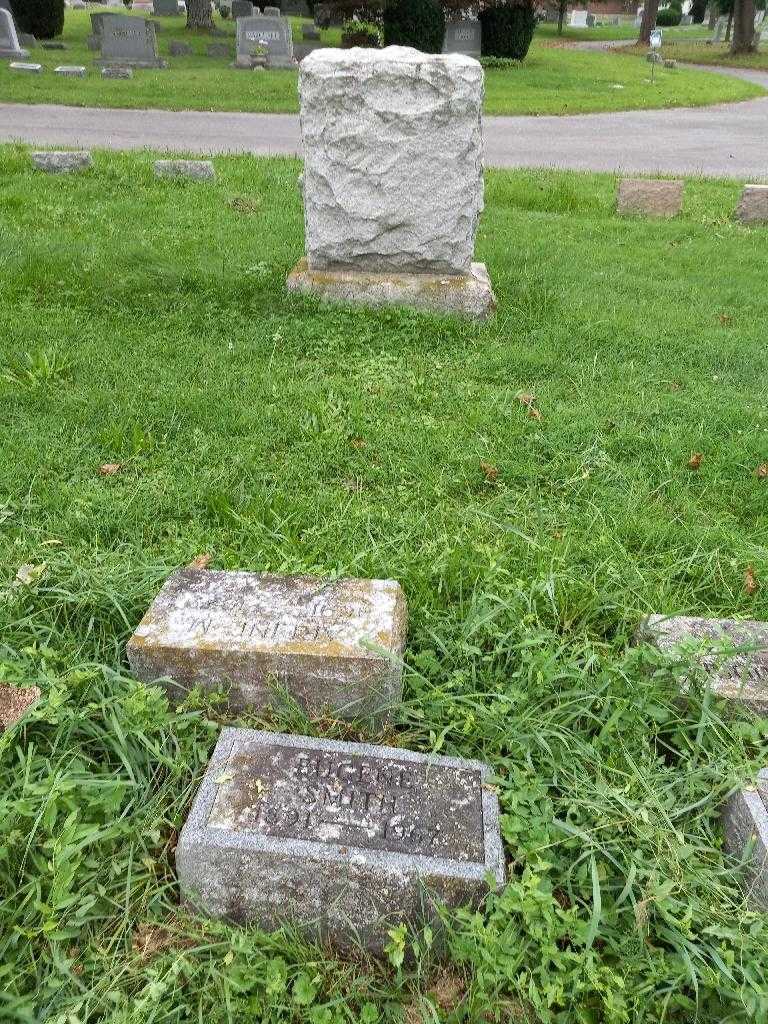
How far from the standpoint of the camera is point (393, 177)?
5.29m

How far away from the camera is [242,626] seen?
2.37 meters

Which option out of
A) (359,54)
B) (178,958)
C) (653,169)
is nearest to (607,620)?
(178,958)

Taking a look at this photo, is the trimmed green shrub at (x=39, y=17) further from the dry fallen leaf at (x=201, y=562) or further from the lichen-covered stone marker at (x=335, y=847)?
the lichen-covered stone marker at (x=335, y=847)

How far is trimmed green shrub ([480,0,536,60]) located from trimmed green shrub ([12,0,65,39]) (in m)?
12.6

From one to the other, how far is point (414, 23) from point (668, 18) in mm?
36563

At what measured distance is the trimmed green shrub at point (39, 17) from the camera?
2219 centimetres

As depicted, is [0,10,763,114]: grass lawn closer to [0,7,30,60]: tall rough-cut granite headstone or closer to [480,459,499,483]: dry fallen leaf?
[0,7,30,60]: tall rough-cut granite headstone

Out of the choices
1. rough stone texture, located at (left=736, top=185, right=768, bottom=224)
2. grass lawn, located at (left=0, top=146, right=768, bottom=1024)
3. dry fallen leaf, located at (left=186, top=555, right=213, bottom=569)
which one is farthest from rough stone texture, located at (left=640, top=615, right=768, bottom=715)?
rough stone texture, located at (left=736, top=185, right=768, bottom=224)

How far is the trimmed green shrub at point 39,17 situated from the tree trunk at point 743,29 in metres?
24.6

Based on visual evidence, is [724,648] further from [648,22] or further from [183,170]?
[648,22]

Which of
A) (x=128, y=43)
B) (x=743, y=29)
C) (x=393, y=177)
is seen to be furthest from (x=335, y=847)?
(x=743, y=29)

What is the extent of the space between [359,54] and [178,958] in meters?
5.25

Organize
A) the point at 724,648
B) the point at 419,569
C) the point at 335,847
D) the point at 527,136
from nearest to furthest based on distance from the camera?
the point at 335,847 → the point at 724,648 → the point at 419,569 → the point at 527,136

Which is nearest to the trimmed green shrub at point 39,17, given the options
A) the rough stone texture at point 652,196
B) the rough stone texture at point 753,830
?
the rough stone texture at point 652,196
